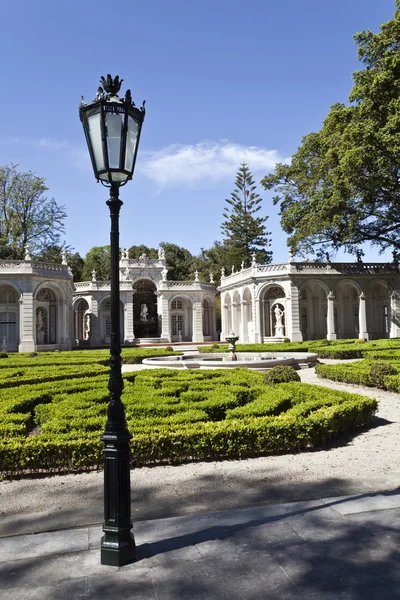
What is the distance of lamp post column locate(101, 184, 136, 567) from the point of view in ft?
12.3

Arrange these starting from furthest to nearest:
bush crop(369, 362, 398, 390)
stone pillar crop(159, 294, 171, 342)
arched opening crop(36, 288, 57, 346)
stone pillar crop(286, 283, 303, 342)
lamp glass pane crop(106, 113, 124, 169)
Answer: stone pillar crop(159, 294, 171, 342), arched opening crop(36, 288, 57, 346), stone pillar crop(286, 283, 303, 342), bush crop(369, 362, 398, 390), lamp glass pane crop(106, 113, 124, 169)

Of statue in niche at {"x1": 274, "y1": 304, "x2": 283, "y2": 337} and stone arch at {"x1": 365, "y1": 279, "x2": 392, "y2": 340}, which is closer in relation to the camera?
statue in niche at {"x1": 274, "y1": 304, "x2": 283, "y2": 337}

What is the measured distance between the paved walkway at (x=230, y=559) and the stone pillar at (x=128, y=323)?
3876 cm

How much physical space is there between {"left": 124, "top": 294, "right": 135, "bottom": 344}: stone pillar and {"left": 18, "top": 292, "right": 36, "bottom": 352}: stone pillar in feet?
40.0

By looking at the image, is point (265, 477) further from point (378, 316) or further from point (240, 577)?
point (378, 316)

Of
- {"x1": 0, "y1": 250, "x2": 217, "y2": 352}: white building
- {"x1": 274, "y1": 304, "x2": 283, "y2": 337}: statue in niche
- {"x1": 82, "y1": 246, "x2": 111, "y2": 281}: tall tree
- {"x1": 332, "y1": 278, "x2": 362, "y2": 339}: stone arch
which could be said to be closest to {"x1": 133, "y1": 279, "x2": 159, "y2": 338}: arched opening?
{"x1": 0, "y1": 250, "x2": 217, "y2": 352}: white building

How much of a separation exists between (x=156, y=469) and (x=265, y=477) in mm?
1567

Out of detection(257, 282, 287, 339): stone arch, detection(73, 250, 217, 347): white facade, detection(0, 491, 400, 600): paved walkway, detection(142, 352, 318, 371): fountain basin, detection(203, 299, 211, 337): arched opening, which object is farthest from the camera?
detection(203, 299, 211, 337): arched opening

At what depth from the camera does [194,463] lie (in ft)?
22.0

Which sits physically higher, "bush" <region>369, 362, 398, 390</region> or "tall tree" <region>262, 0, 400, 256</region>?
"tall tree" <region>262, 0, 400, 256</region>

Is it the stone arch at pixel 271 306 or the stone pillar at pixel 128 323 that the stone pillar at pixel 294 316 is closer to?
the stone arch at pixel 271 306

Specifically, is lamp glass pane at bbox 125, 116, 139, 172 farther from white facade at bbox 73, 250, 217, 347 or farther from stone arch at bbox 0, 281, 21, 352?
→ white facade at bbox 73, 250, 217, 347

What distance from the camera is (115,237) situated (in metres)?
4.35

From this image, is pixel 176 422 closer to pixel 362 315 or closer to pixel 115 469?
pixel 115 469
